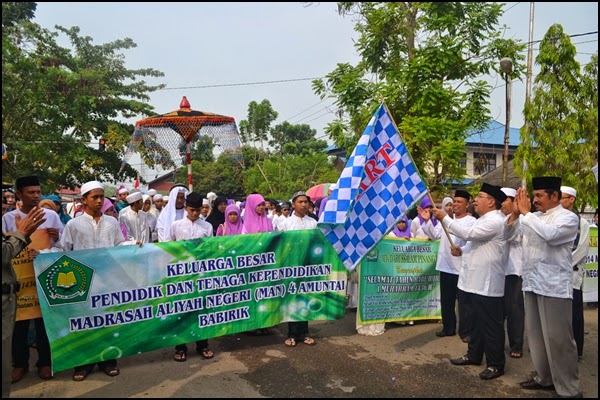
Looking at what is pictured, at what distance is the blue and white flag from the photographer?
5.14m

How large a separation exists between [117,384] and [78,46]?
26.6m

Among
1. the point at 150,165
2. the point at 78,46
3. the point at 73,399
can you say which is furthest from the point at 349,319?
the point at 78,46

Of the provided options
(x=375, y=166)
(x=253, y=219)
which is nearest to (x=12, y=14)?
(x=253, y=219)

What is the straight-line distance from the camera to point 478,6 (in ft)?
41.4

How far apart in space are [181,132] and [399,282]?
213 inches

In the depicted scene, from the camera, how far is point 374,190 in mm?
5227

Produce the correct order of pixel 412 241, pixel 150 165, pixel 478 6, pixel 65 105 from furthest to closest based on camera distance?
pixel 65 105 < pixel 478 6 < pixel 150 165 < pixel 412 241

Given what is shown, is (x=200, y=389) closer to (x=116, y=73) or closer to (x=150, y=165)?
(x=150, y=165)

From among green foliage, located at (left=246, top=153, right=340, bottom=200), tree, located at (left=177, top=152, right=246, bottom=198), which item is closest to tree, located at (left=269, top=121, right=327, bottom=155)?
tree, located at (left=177, top=152, right=246, bottom=198)

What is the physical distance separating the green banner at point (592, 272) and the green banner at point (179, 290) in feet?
15.8

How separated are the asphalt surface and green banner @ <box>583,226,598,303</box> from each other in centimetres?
244

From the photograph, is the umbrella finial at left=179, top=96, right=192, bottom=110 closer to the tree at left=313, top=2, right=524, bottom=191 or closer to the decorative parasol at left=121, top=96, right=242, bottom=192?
the decorative parasol at left=121, top=96, right=242, bottom=192

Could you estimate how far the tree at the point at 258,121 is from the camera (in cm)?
3584

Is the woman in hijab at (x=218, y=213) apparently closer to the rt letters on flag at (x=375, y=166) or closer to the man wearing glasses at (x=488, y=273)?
the rt letters on flag at (x=375, y=166)
